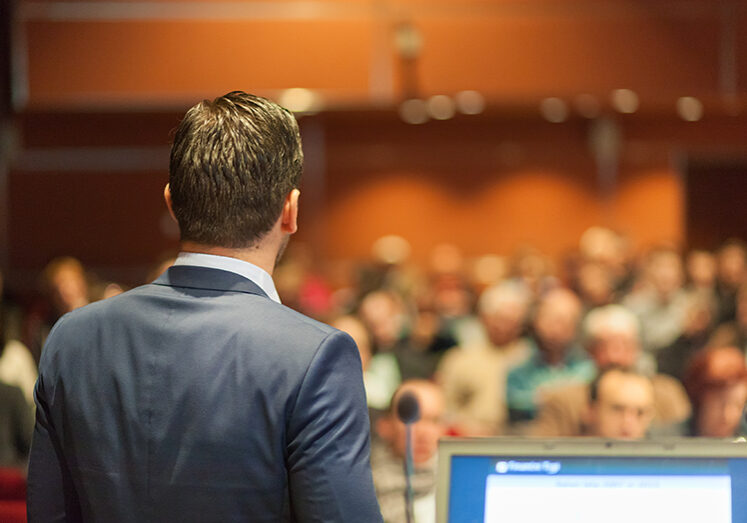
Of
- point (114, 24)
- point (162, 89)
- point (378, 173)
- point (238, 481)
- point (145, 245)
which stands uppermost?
point (114, 24)

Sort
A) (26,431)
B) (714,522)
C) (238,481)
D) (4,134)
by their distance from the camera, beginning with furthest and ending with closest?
(4,134) < (26,431) < (714,522) < (238,481)

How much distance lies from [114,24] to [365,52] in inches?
81.0

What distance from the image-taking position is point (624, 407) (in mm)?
3404

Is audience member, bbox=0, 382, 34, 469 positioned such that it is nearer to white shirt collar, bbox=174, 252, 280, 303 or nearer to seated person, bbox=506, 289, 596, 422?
seated person, bbox=506, 289, 596, 422

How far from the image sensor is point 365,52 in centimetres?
754

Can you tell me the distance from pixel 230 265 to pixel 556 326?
3.58 meters

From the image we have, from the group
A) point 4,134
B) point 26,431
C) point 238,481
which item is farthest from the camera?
point 4,134

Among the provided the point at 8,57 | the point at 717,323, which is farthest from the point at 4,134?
the point at 717,323

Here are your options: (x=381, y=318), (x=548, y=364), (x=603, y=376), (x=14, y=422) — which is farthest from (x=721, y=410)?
(x=14, y=422)

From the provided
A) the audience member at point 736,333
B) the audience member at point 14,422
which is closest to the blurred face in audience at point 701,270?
the audience member at point 736,333

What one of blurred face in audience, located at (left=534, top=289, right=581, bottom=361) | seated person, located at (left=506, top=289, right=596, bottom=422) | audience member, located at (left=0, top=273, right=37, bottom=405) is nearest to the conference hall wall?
blurred face in audience, located at (left=534, top=289, right=581, bottom=361)

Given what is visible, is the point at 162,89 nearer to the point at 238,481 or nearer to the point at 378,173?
the point at 378,173

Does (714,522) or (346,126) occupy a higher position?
(346,126)

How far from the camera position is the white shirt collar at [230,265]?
119 centimetres
